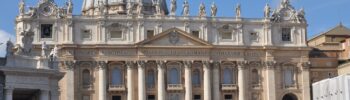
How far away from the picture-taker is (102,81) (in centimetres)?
7931

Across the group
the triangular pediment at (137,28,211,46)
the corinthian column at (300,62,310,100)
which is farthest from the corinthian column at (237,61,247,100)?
the corinthian column at (300,62,310,100)

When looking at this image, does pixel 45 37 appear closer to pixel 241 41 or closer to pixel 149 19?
pixel 149 19

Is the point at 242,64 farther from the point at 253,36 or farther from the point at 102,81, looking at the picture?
the point at 102,81

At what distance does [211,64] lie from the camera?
81.4m

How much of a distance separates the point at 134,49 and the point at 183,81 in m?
5.38

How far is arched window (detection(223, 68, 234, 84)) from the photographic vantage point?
8238 cm

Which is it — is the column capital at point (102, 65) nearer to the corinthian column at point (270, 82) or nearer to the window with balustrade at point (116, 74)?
the window with balustrade at point (116, 74)

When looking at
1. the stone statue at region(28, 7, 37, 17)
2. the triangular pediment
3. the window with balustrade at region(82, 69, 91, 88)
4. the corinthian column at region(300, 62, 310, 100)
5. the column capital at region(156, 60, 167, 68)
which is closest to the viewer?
the stone statue at region(28, 7, 37, 17)

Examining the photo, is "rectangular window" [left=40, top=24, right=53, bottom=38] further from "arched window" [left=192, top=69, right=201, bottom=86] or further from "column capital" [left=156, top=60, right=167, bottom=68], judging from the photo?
"arched window" [left=192, top=69, right=201, bottom=86]

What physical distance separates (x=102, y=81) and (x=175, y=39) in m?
7.79

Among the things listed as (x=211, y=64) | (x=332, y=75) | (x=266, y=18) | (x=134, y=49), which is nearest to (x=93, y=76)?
(x=134, y=49)

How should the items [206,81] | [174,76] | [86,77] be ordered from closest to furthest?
[86,77]
[206,81]
[174,76]

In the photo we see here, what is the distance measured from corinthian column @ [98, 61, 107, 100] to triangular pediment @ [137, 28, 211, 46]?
15.3ft

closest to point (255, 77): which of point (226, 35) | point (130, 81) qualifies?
Result: point (226, 35)
